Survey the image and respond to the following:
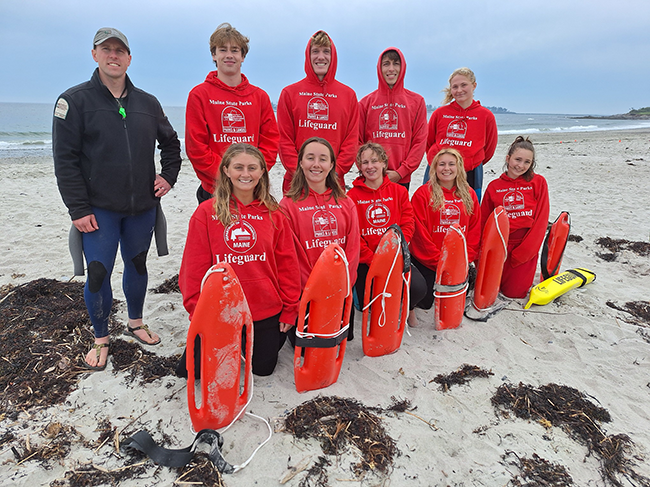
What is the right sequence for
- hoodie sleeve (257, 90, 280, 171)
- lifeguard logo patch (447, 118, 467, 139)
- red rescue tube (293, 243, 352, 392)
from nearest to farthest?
red rescue tube (293, 243, 352, 392), hoodie sleeve (257, 90, 280, 171), lifeguard logo patch (447, 118, 467, 139)

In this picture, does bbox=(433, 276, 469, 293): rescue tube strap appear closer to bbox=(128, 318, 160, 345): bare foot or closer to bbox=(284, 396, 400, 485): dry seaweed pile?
bbox=(284, 396, 400, 485): dry seaweed pile

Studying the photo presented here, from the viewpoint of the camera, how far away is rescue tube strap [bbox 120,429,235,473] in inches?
82.5

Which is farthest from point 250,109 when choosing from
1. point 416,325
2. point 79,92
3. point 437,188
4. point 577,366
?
point 577,366

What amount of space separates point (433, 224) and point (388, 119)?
4.27 feet

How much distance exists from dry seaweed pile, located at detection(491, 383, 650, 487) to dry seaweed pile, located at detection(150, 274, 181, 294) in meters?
3.36

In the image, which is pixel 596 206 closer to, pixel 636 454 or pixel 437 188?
pixel 437 188

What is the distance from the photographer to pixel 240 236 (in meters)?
2.64

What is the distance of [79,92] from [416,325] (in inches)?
132

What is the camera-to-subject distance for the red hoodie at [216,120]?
3305 mm

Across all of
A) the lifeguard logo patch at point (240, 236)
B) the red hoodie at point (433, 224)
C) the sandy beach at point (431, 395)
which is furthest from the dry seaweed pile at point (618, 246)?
the lifeguard logo patch at point (240, 236)

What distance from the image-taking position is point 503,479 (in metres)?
2.06

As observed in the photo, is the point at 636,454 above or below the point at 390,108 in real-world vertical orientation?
below

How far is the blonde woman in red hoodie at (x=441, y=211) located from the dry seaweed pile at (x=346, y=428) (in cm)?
160

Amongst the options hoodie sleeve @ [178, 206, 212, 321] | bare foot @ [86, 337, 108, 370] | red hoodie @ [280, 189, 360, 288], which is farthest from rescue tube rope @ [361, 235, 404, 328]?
bare foot @ [86, 337, 108, 370]
